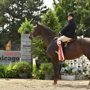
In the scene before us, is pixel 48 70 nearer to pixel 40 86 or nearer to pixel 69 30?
pixel 40 86

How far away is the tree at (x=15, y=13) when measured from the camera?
110ft

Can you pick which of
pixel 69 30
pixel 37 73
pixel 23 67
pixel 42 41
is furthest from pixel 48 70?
pixel 69 30

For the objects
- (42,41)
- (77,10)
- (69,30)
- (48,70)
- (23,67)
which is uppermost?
(77,10)

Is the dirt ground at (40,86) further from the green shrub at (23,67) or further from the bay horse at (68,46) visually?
the green shrub at (23,67)

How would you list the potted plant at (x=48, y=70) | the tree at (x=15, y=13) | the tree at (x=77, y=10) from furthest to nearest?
the tree at (x=15, y=13) → the tree at (x=77, y=10) → the potted plant at (x=48, y=70)

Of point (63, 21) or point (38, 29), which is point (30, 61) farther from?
point (63, 21)

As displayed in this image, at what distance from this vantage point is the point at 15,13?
114 feet

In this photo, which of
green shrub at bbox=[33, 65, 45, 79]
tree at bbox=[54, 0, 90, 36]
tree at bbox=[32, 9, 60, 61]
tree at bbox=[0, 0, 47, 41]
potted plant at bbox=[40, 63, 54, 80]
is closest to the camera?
potted plant at bbox=[40, 63, 54, 80]

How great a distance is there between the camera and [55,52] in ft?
29.5

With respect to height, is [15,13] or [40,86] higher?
[15,13]

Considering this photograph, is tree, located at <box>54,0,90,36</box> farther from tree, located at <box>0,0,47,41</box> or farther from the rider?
the rider

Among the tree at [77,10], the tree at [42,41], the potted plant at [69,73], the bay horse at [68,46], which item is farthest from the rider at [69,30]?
the tree at [77,10]

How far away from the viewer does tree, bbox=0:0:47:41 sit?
3356cm

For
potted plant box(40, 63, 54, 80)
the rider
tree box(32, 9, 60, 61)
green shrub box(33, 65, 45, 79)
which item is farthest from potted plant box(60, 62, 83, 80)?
the rider
